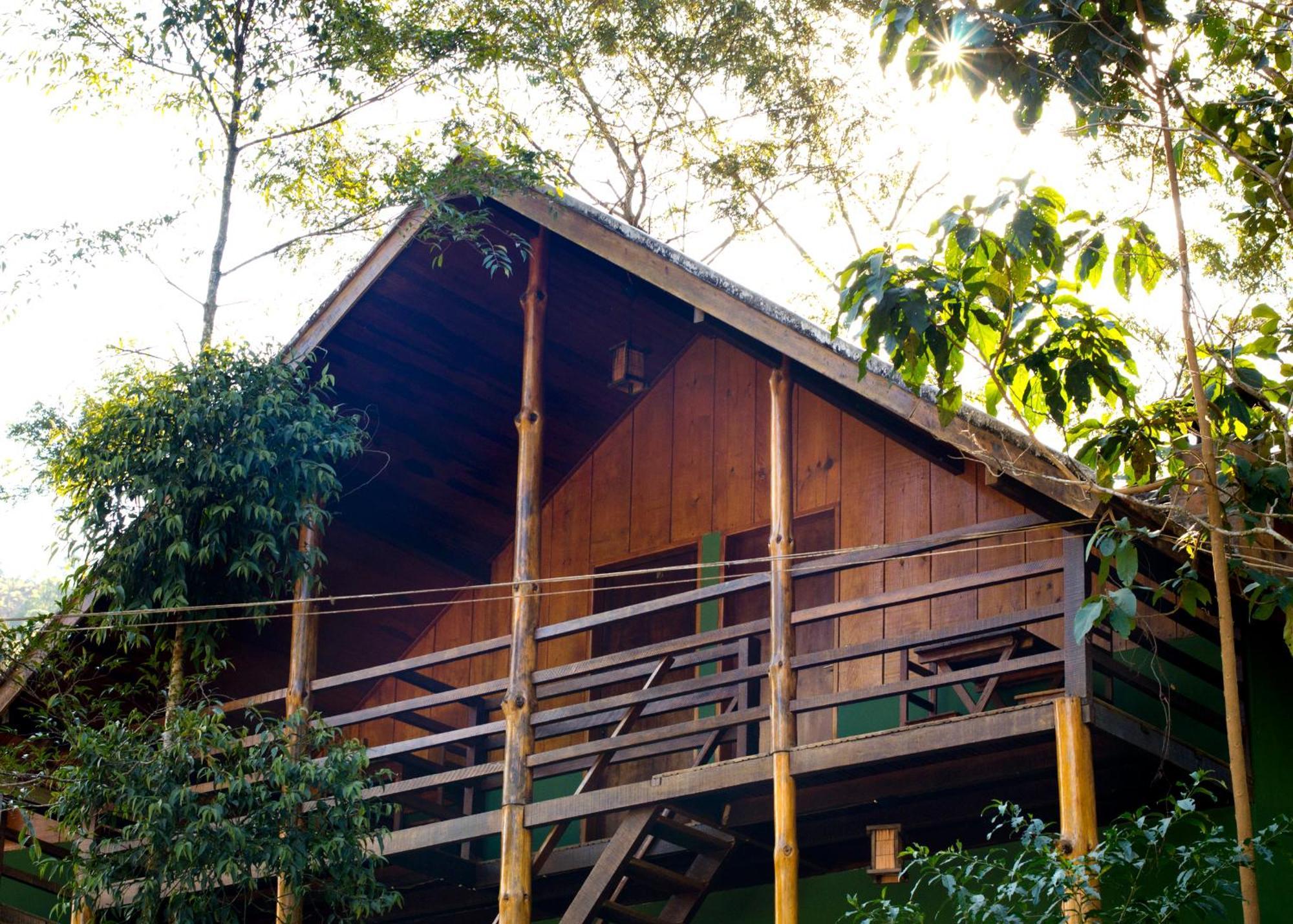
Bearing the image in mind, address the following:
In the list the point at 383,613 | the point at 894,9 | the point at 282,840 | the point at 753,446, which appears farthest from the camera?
the point at 383,613

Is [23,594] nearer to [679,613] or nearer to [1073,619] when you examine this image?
[679,613]

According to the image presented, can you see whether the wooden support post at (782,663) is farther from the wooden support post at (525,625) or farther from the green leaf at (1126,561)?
the green leaf at (1126,561)

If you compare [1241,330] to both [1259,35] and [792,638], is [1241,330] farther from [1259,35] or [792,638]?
[792,638]

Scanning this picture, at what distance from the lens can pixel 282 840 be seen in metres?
8.64

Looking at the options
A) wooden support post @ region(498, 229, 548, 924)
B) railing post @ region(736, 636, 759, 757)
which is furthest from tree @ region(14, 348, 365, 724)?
railing post @ region(736, 636, 759, 757)

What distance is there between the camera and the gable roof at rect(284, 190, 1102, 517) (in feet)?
22.6

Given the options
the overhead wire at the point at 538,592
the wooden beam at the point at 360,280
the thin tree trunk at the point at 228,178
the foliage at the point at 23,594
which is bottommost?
the overhead wire at the point at 538,592

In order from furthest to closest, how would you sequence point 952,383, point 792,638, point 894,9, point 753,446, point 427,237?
point 753,446 → point 427,237 → point 792,638 → point 952,383 → point 894,9

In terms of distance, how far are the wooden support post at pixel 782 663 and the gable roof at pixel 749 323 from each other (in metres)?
0.37

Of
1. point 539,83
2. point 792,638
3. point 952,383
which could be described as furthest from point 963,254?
point 539,83

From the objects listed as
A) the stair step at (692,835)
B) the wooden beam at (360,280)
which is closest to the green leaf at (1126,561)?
the stair step at (692,835)

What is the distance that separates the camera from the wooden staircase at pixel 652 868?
8195 millimetres

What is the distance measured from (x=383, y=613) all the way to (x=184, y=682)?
2373 mm

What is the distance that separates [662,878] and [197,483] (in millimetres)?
3751
